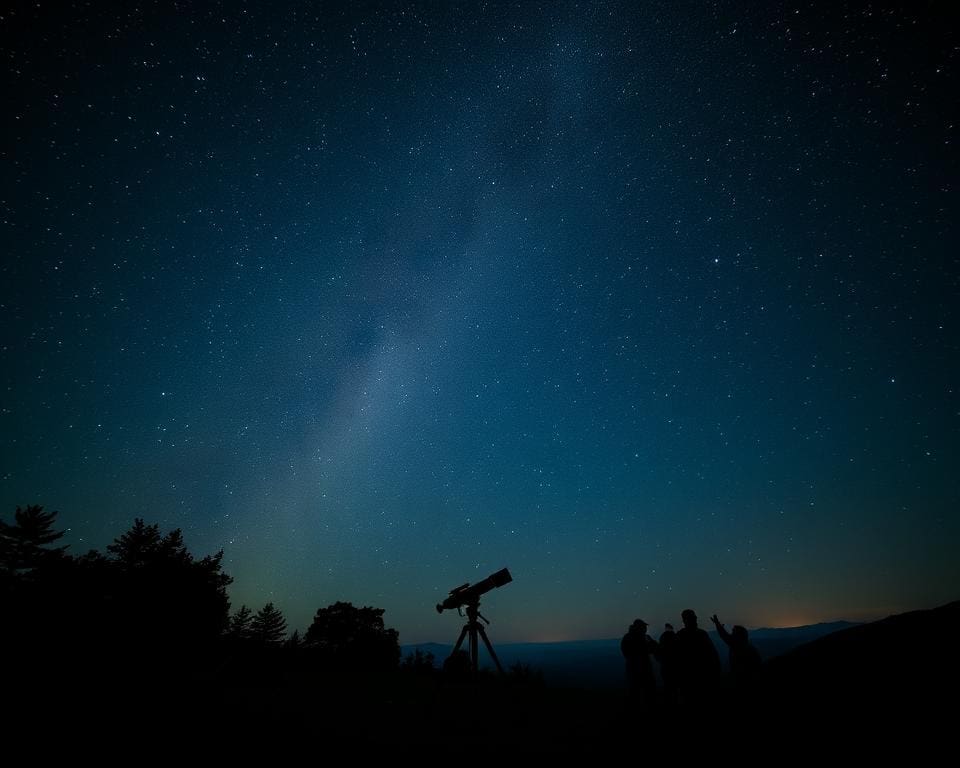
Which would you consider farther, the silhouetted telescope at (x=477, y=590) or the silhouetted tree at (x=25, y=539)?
the silhouetted tree at (x=25, y=539)

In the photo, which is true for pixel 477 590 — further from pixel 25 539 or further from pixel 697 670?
pixel 25 539

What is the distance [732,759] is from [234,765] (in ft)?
19.6

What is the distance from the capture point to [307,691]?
1115cm

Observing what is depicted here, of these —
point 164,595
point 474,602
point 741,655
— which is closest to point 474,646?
point 474,602

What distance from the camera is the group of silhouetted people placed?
6.47 m

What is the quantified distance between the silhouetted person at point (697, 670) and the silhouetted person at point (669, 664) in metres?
0.26

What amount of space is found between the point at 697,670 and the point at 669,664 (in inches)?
44.9

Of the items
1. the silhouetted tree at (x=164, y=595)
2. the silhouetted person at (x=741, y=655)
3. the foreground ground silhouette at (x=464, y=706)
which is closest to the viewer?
the foreground ground silhouette at (x=464, y=706)

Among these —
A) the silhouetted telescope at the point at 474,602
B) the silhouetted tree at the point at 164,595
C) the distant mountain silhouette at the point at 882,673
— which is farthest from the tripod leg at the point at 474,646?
the silhouetted tree at the point at 164,595

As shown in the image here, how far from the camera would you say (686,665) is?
6586mm

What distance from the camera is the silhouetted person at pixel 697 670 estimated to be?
6.43 metres

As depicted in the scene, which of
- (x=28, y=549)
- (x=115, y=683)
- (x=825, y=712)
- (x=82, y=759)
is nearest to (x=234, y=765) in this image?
(x=82, y=759)

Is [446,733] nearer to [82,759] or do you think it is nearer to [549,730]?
[549,730]

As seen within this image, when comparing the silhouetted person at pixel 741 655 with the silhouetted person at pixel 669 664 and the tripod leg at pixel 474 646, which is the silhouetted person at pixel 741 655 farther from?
the tripod leg at pixel 474 646
